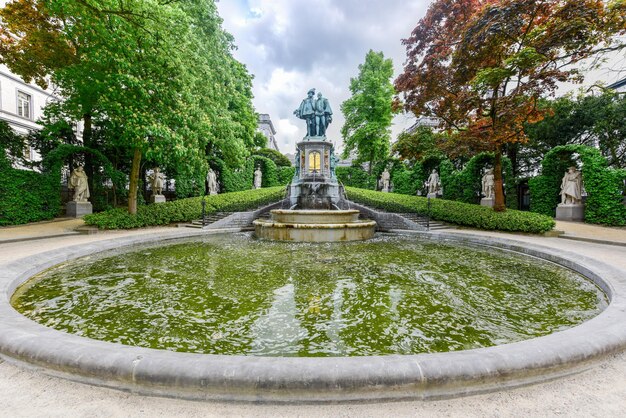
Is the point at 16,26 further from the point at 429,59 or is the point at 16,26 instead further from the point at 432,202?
the point at 432,202

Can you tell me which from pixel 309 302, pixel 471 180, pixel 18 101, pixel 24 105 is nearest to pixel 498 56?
pixel 471 180

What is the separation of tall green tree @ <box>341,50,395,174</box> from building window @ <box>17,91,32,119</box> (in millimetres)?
33807

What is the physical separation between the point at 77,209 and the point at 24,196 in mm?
2692

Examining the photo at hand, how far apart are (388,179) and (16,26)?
28.0 metres

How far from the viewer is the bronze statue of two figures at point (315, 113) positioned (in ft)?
73.9

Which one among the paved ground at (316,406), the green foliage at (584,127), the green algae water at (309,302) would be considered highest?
the green foliage at (584,127)

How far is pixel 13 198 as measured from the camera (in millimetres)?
13352

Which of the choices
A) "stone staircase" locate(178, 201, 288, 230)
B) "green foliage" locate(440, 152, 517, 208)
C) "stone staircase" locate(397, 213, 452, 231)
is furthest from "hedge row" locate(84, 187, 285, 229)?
"green foliage" locate(440, 152, 517, 208)

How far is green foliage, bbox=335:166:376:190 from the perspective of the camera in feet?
111

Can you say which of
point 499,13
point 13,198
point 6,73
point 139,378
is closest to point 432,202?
point 499,13

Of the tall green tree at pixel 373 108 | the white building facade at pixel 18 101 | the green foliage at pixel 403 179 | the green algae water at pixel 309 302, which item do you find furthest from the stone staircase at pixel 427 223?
the white building facade at pixel 18 101

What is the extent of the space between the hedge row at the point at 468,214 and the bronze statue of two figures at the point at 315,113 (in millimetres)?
6761

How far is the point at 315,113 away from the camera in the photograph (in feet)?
73.8

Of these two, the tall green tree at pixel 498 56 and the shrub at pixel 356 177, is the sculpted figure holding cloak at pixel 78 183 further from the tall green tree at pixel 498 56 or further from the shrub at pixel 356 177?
the shrub at pixel 356 177
